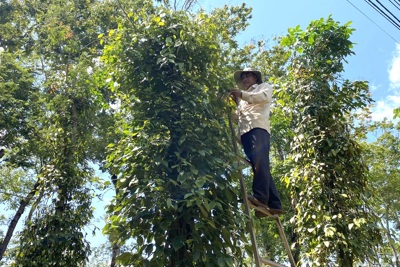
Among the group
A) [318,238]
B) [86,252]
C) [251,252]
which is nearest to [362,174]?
[318,238]

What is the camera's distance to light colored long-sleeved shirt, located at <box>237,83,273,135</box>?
9.81 ft

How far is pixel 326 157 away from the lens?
435cm

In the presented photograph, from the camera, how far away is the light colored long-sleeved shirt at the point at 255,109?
2.99 meters

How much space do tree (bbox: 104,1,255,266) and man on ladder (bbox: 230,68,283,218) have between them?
25 cm

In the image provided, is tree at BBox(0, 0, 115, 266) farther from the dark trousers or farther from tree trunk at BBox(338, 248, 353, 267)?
tree trunk at BBox(338, 248, 353, 267)

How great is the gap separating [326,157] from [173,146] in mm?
2456

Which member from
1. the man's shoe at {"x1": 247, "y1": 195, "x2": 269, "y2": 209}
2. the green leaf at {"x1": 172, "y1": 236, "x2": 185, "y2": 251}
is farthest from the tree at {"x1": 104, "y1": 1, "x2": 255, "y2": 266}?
the man's shoe at {"x1": 247, "y1": 195, "x2": 269, "y2": 209}

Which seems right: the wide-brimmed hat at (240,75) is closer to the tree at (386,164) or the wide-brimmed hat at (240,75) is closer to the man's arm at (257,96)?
the man's arm at (257,96)

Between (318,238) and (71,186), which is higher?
(71,186)

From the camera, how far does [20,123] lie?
816cm

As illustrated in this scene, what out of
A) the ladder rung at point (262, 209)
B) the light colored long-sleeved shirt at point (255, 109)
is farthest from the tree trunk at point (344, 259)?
the light colored long-sleeved shirt at point (255, 109)

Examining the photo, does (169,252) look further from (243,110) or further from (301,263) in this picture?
(301,263)

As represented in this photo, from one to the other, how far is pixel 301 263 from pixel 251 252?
7.01 feet

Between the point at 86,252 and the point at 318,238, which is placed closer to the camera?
the point at 318,238
